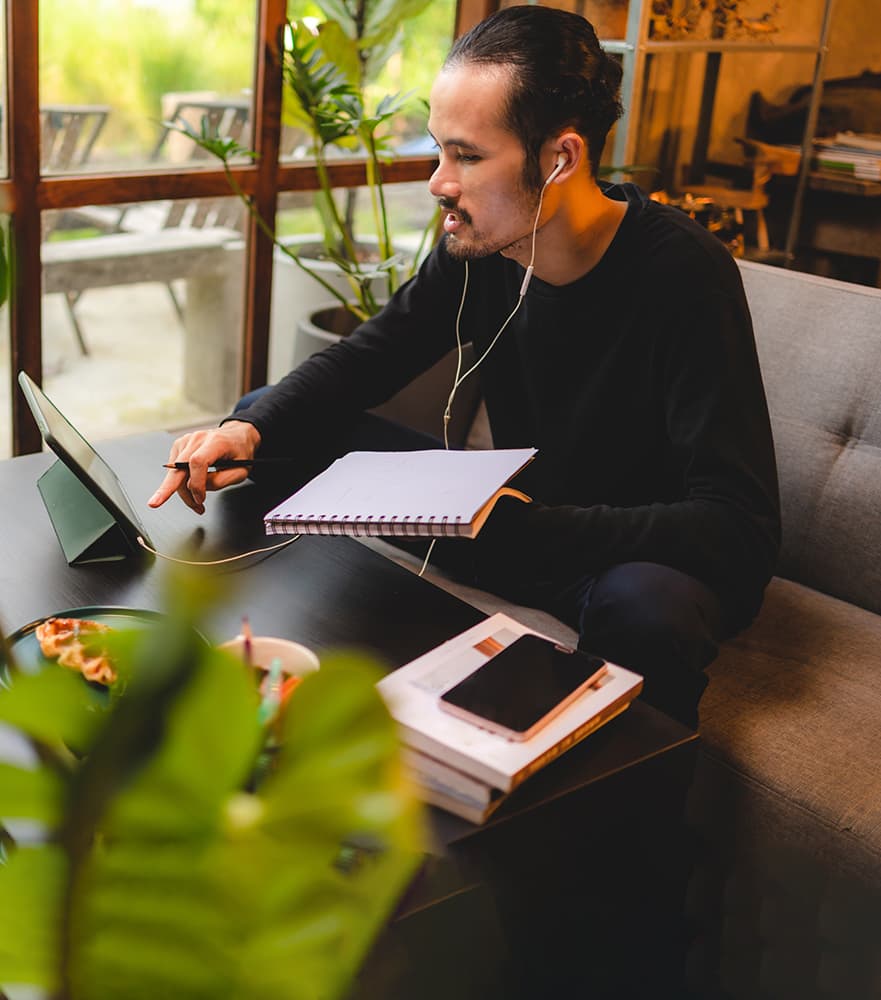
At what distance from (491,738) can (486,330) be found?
91cm

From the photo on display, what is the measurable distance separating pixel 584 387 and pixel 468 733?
747 millimetres

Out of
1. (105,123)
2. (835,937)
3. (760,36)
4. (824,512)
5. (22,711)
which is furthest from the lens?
(760,36)

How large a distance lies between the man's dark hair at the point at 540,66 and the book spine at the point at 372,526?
601 millimetres

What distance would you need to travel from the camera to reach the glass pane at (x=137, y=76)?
2.21 m

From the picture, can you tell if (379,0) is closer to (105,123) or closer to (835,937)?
(105,123)

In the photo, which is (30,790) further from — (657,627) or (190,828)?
(657,627)

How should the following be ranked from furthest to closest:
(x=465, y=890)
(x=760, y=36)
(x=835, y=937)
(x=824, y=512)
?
1. (x=760, y=36)
2. (x=824, y=512)
3. (x=835, y=937)
4. (x=465, y=890)

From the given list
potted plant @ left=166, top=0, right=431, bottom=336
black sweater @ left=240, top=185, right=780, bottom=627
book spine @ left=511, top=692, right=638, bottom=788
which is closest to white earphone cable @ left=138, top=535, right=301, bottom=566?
black sweater @ left=240, top=185, right=780, bottom=627

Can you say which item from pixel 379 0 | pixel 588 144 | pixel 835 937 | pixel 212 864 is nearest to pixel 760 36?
pixel 379 0

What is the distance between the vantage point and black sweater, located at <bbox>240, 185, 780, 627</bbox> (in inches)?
52.7

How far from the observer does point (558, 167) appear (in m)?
1.49

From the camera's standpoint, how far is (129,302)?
101 inches

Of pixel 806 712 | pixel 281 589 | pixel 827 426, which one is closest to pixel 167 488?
pixel 281 589

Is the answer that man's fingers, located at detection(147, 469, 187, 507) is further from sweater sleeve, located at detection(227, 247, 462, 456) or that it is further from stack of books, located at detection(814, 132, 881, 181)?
stack of books, located at detection(814, 132, 881, 181)
